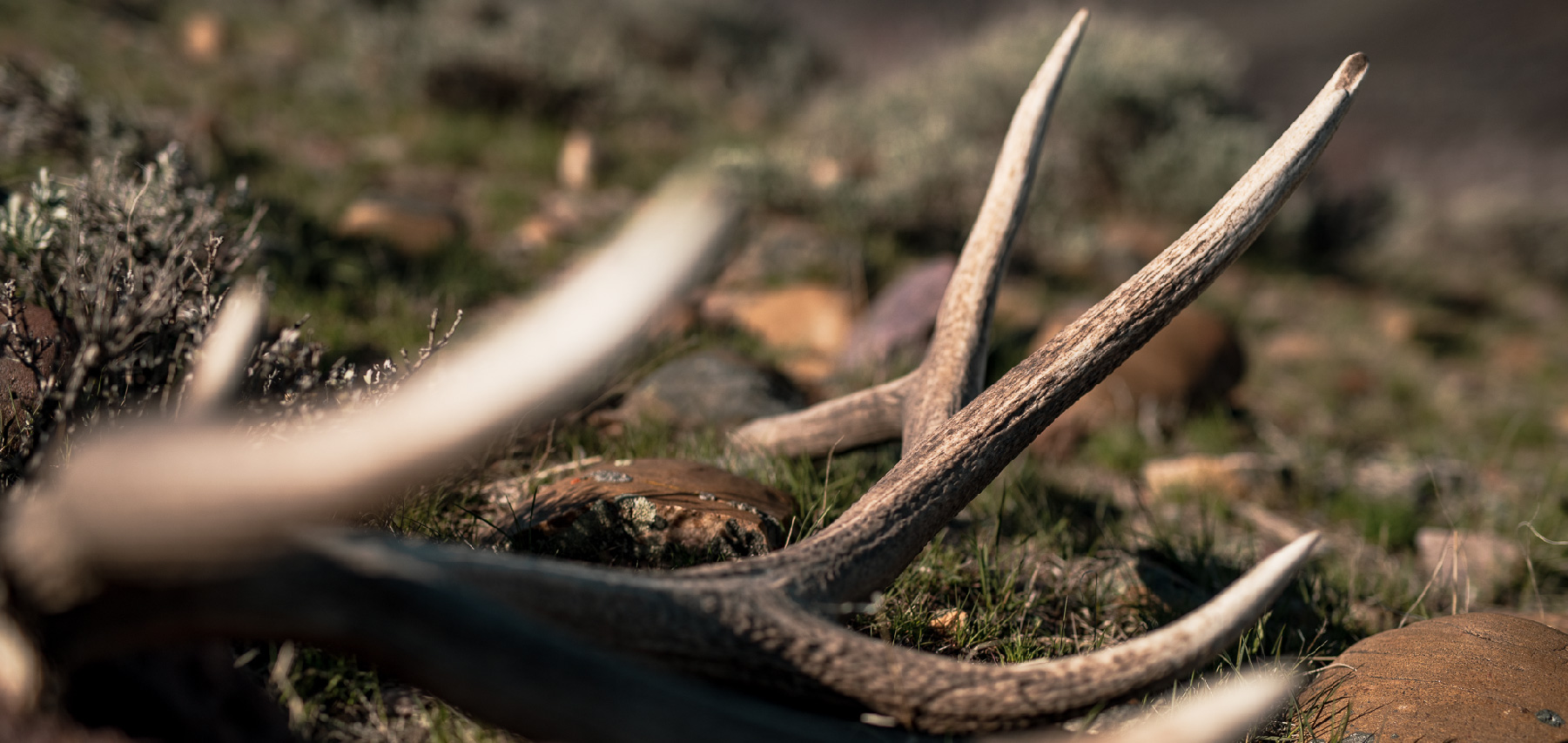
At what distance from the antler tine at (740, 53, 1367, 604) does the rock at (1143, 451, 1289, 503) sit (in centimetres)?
217

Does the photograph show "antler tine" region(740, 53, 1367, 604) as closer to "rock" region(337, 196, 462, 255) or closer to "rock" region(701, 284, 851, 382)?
"rock" region(701, 284, 851, 382)

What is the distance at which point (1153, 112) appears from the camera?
7.59m

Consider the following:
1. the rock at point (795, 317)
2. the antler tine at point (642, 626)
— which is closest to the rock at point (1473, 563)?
the antler tine at point (642, 626)

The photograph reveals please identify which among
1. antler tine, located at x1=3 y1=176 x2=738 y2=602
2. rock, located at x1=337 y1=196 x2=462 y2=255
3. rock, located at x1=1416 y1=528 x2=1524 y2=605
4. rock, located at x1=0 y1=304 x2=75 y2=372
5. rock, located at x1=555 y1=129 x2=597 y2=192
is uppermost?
rock, located at x1=555 y1=129 x2=597 y2=192

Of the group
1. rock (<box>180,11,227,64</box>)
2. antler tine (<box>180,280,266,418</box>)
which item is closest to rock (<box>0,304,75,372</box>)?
antler tine (<box>180,280,266,418</box>)

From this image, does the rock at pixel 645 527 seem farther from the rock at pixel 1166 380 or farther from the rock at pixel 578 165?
the rock at pixel 578 165

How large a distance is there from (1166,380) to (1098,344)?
2.97m

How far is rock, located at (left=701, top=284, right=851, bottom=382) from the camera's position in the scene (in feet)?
14.8

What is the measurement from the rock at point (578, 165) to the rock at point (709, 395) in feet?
10.7

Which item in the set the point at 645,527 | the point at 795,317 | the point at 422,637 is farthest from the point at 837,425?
the point at 795,317

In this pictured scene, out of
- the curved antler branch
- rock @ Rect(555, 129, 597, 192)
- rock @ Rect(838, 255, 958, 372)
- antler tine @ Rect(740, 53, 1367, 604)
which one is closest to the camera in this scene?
antler tine @ Rect(740, 53, 1367, 604)

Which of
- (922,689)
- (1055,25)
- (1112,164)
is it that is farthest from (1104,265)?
(922,689)

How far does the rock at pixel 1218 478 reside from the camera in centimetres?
355

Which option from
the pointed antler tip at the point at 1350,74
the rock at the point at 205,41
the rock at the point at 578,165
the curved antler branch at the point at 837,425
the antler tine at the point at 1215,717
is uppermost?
the rock at the point at 205,41
